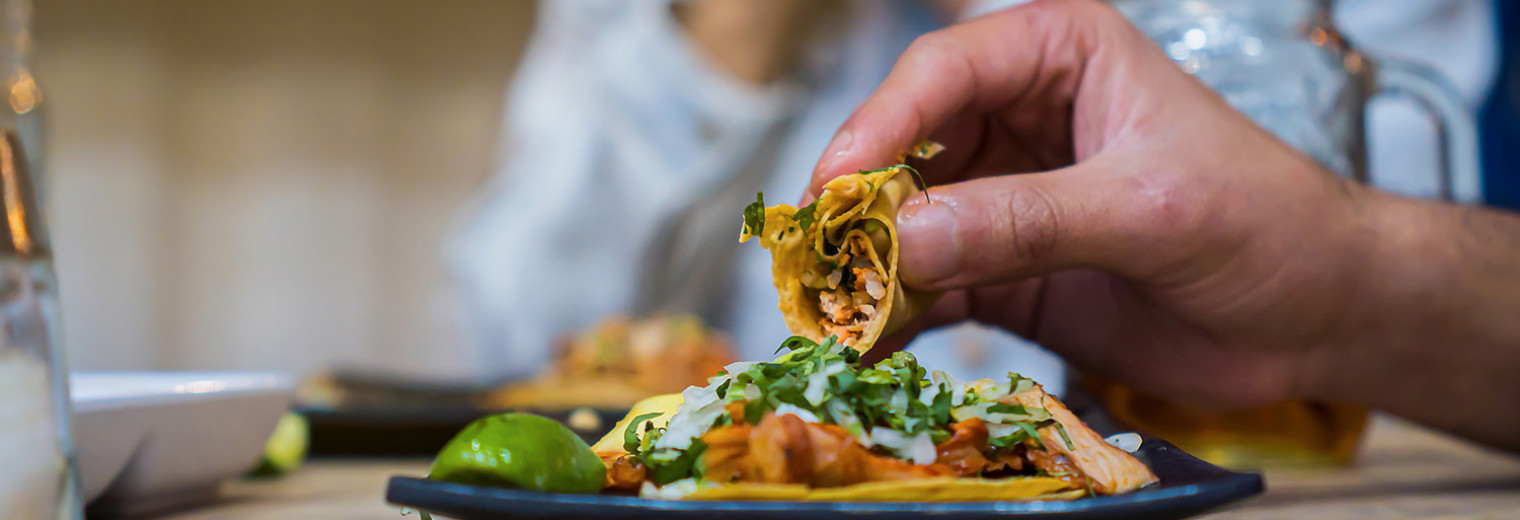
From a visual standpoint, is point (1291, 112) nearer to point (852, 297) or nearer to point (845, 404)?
point (852, 297)

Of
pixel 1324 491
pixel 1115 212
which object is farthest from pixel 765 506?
pixel 1324 491

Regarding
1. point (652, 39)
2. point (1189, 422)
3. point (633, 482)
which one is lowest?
point (1189, 422)

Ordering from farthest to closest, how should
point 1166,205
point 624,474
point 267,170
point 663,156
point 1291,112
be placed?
point 267,170
point 663,156
point 1291,112
point 1166,205
point 624,474

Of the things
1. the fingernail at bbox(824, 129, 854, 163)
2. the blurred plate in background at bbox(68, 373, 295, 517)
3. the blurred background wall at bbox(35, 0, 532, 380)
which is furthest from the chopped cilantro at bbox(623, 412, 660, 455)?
the blurred background wall at bbox(35, 0, 532, 380)

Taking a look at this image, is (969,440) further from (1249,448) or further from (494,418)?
(1249,448)

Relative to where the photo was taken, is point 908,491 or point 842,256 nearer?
point 908,491

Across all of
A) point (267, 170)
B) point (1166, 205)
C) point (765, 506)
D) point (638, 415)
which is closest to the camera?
point (765, 506)

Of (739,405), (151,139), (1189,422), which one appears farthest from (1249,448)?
(151,139)

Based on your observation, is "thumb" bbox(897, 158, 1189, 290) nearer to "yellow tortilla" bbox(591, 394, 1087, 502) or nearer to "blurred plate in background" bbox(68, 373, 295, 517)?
"yellow tortilla" bbox(591, 394, 1087, 502)

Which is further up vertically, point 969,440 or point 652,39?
point 652,39
